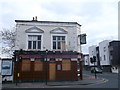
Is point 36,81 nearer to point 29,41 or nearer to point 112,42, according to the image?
point 29,41

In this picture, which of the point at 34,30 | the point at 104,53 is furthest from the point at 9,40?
the point at 104,53

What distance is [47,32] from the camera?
1033 inches

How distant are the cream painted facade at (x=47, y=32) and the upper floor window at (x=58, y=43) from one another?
1.44 feet

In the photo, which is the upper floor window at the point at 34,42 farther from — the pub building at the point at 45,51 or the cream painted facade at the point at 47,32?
the cream painted facade at the point at 47,32

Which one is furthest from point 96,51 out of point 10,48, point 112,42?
point 10,48

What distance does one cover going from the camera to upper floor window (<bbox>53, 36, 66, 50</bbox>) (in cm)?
2626

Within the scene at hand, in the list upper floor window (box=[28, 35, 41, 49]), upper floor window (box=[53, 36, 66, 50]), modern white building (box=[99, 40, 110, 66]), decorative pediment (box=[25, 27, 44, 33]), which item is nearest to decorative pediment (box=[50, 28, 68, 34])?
upper floor window (box=[53, 36, 66, 50])

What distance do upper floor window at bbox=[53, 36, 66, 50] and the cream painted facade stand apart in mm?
439

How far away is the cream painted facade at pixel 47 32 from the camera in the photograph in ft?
83.7

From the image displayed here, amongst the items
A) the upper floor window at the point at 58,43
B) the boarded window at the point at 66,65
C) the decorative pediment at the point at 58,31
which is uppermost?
the decorative pediment at the point at 58,31

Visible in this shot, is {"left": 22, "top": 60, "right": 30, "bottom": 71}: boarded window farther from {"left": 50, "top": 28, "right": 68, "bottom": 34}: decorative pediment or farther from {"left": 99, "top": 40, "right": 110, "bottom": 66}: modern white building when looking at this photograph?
{"left": 99, "top": 40, "right": 110, "bottom": 66}: modern white building

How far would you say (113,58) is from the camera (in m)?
51.4

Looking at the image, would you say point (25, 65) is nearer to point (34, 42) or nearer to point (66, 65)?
point (34, 42)

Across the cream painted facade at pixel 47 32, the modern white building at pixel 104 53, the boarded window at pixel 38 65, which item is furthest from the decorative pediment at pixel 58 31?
the modern white building at pixel 104 53
